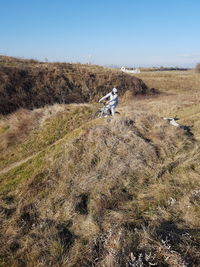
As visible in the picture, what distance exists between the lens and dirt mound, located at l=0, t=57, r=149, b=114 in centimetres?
2473

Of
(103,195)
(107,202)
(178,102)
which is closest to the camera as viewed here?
(107,202)

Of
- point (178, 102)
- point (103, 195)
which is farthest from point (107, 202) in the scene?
point (178, 102)

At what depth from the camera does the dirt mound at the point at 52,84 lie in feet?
81.1

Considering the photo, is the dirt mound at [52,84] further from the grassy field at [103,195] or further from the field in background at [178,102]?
the grassy field at [103,195]

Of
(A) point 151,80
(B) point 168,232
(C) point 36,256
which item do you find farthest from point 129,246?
(A) point 151,80

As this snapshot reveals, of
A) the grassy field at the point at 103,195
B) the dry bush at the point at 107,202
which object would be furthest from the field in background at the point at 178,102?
the dry bush at the point at 107,202

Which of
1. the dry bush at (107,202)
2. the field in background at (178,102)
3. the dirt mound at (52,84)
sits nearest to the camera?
the dry bush at (107,202)

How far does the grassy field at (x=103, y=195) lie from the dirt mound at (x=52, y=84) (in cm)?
1090

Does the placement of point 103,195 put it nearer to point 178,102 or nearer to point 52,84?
point 178,102

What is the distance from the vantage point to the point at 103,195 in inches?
309

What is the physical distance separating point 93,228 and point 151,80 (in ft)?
134

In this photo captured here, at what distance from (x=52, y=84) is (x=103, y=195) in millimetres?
23199

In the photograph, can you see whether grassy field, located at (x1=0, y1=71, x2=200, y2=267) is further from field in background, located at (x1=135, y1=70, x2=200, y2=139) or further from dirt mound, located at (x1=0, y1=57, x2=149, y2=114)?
dirt mound, located at (x1=0, y1=57, x2=149, y2=114)

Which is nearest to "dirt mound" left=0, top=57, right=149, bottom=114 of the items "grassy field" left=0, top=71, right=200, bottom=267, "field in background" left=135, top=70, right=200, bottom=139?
"field in background" left=135, top=70, right=200, bottom=139
